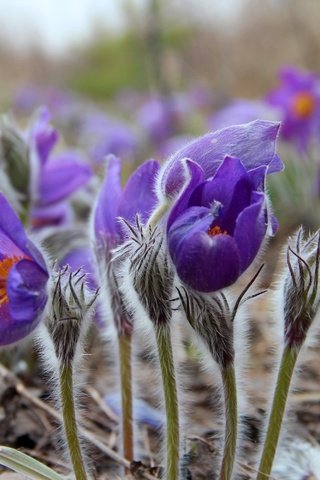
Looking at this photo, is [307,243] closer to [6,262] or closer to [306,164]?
[6,262]

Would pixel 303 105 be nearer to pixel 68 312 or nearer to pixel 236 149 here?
pixel 236 149

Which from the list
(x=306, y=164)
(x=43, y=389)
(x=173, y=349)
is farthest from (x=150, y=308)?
(x=306, y=164)

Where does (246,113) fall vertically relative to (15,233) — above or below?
below

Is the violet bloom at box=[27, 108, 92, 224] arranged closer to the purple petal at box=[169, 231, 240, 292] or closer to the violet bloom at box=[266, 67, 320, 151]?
the purple petal at box=[169, 231, 240, 292]

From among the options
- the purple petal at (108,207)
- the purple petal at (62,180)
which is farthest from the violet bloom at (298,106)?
the purple petal at (108,207)

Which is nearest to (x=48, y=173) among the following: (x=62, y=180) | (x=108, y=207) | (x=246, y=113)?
(x=62, y=180)

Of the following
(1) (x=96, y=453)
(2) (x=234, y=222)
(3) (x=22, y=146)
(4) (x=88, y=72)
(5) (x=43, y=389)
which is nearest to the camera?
(2) (x=234, y=222)
